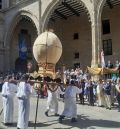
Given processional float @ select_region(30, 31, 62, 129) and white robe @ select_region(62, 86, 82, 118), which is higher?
processional float @ select_region(30, 31, 62, 129)

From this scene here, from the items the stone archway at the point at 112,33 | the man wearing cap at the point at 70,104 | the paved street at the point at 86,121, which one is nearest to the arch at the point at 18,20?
the stone archway at the point at 112,33

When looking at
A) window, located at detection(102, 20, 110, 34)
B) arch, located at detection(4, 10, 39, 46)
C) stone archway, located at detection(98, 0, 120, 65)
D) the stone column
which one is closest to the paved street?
the stone column

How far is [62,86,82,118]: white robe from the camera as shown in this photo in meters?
13.2

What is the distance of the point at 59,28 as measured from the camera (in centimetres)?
3525

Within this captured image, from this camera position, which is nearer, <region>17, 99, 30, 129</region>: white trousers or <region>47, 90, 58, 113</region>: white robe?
<region>17, 99, 30, 129</region>: white trousers

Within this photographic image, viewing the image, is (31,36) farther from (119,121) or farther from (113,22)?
(119,121)

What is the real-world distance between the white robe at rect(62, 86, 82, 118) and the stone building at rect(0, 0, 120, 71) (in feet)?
51.6

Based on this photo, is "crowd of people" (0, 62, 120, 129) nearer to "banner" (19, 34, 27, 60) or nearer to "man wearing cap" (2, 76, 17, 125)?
"man wearing cap" (2, 76, 17, 125)

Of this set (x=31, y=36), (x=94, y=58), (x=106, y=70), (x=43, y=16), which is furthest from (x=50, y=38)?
(x=31, y=36)

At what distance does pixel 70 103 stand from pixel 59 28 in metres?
22.5

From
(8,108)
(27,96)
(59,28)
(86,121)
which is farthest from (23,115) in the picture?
(59,28)

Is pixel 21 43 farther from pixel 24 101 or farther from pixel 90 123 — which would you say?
pixel 24 101

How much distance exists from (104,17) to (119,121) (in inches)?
765

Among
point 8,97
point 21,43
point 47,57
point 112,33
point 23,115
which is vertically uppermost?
point 112,33
